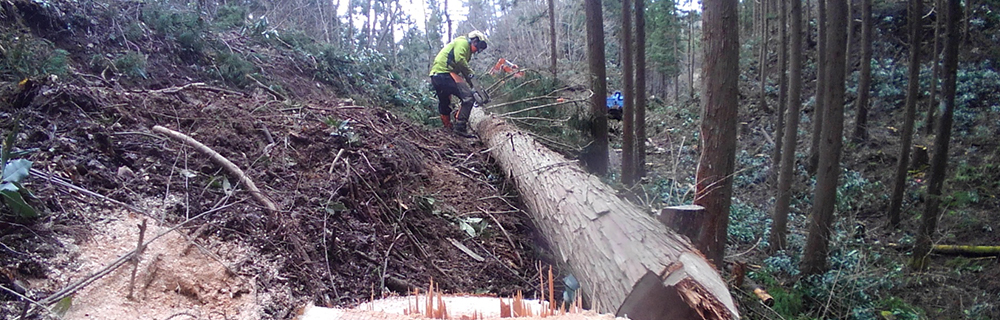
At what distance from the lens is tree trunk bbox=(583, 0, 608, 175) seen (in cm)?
757

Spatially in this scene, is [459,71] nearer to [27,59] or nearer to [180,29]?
[180,29]

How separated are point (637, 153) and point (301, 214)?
6984 millimetres

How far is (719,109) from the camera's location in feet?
13.8

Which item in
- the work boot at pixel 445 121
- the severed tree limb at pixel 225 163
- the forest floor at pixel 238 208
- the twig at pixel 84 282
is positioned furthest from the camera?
the work boot at pixel 445 121

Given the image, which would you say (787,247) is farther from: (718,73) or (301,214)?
(301,214)

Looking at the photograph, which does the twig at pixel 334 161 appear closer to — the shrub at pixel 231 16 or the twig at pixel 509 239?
the twig at pixel 509 239

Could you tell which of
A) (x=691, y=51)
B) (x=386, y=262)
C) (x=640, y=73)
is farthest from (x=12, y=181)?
(x=691, y=51)

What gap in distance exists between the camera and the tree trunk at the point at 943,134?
8.05 meters

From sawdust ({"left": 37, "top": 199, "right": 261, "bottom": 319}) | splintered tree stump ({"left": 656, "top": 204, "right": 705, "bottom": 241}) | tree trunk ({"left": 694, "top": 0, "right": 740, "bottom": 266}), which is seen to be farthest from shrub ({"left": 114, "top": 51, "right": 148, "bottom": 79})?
tree trunk ({"left": 694, "top": 0, "right": 740, "bottom": 266})

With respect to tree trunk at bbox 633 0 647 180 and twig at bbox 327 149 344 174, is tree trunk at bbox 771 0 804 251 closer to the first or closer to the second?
tree trunk at bbox 633 0 647 180

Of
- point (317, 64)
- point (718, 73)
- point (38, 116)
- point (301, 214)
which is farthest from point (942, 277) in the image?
point (38, 116)

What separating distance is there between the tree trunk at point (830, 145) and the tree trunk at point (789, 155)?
2.55 ft

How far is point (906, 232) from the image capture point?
32.5 ft

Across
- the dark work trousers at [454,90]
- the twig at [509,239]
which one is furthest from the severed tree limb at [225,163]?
the dark work trousers at [454,90]
